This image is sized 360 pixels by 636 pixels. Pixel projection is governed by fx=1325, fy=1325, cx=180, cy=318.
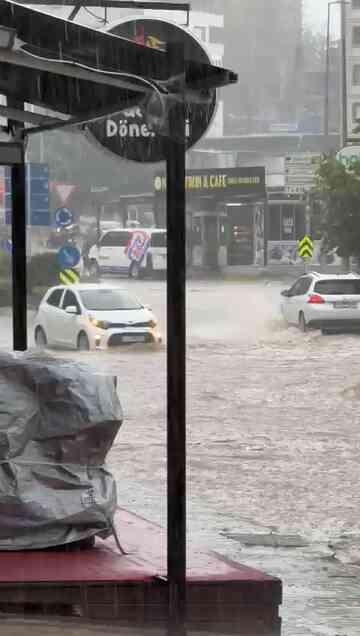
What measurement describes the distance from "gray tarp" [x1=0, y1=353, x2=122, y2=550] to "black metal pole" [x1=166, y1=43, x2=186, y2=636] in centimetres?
70

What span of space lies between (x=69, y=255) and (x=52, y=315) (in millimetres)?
4664

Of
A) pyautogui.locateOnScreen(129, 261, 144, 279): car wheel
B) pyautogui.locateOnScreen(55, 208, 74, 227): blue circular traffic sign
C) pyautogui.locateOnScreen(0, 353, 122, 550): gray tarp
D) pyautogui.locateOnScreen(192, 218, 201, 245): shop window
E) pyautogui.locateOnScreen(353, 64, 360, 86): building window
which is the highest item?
pyautogui.locateOnScreen(353, 64, 360, 86): building window

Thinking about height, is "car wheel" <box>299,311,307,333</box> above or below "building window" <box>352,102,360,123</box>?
below

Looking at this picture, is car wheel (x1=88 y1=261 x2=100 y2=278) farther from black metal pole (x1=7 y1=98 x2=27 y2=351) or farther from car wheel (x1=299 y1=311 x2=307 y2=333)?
black metal pole (x1=7 y1=98 x2=27 y2=351)

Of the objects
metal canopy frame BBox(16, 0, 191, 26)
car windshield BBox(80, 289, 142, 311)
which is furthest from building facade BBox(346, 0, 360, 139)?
metal canopy frame BBox(16, 0, 191, 26)

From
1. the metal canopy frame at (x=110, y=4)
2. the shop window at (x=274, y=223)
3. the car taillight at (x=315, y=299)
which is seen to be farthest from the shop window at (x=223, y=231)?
the metal canopy frame at (x=110, y=4)

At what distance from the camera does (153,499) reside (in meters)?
11.2

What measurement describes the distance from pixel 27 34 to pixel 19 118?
213 centimetres

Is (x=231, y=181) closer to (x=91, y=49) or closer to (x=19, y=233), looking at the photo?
(x=19, y=233)

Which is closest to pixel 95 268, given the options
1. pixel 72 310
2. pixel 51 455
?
pixel 72 310

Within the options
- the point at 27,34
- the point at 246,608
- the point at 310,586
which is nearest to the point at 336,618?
the point at 310,586

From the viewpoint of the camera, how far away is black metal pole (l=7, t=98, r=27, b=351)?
7.16 m

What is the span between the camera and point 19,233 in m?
7.25

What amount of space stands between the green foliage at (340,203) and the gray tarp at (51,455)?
1153 inches
